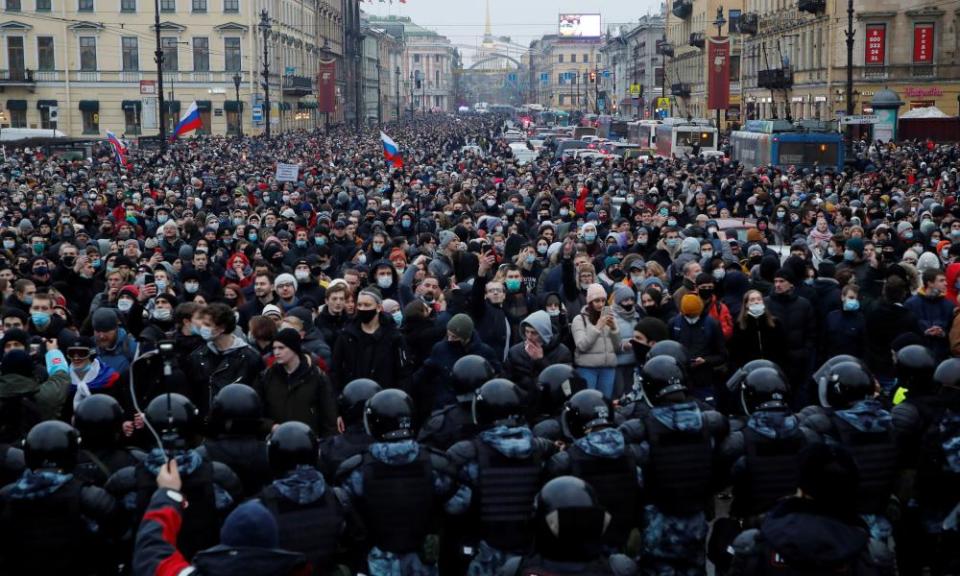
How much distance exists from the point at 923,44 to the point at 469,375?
56.6 meters

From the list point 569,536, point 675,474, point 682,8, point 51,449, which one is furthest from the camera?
point 682,8

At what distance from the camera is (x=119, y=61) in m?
75.9

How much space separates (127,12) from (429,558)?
7456cm

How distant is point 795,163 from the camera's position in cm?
3809

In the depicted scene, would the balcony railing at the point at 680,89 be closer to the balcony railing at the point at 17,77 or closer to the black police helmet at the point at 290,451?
the balcony railing at the point at 17,77

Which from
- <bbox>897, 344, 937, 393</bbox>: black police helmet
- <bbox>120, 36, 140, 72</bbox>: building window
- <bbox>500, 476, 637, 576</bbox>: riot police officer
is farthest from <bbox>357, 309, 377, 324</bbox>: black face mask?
<bbox>120, 36, 140, 72</bbox>: building window

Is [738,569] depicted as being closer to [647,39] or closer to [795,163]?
[795,163]

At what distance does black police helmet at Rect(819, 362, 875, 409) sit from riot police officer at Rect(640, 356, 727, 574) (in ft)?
1.90

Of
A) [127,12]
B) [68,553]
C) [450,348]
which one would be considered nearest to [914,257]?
[450,348]

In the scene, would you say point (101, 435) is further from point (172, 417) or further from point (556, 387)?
point (556, 387)

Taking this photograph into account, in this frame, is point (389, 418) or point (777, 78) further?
point (777, 78)

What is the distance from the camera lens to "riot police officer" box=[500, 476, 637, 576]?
4508 mm

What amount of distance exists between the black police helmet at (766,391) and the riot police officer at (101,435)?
115 inches

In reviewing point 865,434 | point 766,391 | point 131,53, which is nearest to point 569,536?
point 766,391
